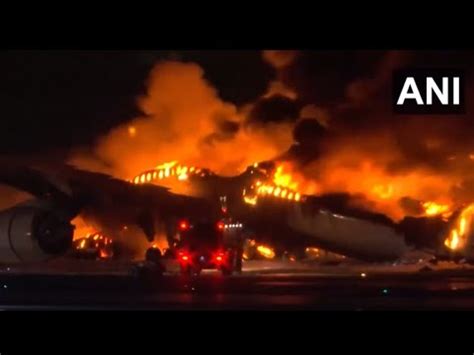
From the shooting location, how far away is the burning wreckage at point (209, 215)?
29.3ft

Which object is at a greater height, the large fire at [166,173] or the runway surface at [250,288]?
the large fire at [166,173]

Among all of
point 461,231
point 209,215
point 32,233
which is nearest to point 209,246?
point 209,215

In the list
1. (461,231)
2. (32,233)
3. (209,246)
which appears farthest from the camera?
(32,233)

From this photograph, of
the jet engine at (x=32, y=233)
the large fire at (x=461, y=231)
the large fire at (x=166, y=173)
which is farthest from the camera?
the jet engine at (x=32, y=233)

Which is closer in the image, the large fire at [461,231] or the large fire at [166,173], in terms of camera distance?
the large fire at [461,231]

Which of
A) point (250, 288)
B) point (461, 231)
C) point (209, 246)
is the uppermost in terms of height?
point (461, 231)

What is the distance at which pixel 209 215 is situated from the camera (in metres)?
8.98

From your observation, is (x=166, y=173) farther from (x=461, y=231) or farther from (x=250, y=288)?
(x=461, y=231)

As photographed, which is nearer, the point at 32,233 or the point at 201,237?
the point at 201,237

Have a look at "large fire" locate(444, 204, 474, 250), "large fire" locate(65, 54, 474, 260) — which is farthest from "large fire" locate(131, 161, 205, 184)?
"large fire" locate(444, 204, 474, 250)

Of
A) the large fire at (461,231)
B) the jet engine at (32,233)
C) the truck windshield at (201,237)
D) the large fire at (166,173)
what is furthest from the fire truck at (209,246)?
the large fire at (461,231)

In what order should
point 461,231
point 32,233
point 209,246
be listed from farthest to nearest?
point 32,233, point 209,246, point 461,231

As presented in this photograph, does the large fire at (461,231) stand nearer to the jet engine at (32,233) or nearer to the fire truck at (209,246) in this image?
the fire truck at (209,246)

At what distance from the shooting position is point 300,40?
8.84 m
